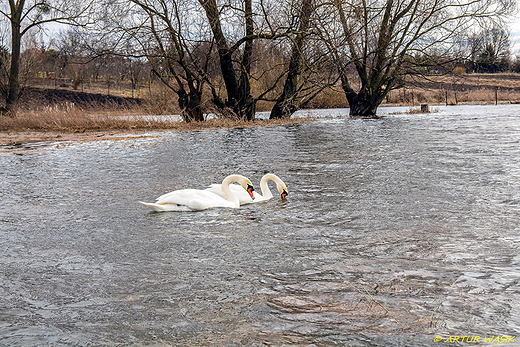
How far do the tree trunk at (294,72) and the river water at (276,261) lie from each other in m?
14.3

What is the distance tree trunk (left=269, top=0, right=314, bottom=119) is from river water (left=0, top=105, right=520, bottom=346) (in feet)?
46.9

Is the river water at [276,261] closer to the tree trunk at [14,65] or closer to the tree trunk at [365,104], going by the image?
the tree trunk at [365,104]

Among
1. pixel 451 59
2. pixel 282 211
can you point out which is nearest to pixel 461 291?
pixel 282 211

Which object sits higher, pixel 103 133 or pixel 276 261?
pixel 103 133

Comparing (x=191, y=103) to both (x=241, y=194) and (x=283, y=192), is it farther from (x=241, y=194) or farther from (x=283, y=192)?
(x=283, y=192)

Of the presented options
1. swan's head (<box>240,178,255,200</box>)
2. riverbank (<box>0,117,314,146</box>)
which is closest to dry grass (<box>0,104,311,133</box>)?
riverbank (<box>0,117,314,146</box>)

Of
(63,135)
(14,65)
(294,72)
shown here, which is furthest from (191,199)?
(14,65)

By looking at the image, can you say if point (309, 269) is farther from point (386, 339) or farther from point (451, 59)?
point (451, 59)

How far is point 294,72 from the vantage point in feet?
80.8

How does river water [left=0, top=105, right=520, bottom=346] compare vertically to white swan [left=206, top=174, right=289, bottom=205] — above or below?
below

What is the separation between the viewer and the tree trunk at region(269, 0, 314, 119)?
867 inches

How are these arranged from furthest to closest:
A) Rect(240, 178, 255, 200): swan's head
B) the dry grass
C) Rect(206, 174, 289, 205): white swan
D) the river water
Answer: the dry grass, Rect(206, 174, 289, 205): white swan, Rect(240, 178, 255, 200): swan's head, the river water

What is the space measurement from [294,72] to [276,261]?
2132 centimetres

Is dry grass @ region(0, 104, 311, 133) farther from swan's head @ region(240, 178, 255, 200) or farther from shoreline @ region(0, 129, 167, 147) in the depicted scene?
swan's head @ region(240, 178, 255, 200)
